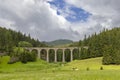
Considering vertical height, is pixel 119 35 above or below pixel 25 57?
above

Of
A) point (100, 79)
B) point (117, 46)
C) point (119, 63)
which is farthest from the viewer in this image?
point (117, 46)

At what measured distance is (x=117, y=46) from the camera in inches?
5507

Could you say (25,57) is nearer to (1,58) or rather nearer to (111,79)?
(1,58)

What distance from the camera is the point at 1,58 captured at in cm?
17000

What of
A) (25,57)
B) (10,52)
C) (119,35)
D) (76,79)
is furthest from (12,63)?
(76,79)

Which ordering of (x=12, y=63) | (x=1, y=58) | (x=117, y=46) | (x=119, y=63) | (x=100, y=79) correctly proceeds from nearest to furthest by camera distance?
(x=100, y=79)
(x=119, y=63)
(x=117, y=46)
(x=12, y=63)
(x=1, y=58)

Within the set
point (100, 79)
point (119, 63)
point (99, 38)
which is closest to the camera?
point (100, 79)

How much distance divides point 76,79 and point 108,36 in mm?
143496

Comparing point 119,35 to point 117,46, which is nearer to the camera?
point 117,46

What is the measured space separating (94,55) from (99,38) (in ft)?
41.0

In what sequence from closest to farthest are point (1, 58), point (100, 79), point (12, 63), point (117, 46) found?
1. point (100, 79)
2. point (117, 46)
3. point (12, 63)
4. point (1, 58)

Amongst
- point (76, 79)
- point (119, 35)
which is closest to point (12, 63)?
point (119, 35)

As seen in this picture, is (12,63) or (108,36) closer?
(12,63)

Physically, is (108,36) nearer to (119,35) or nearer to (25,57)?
(119,35)
